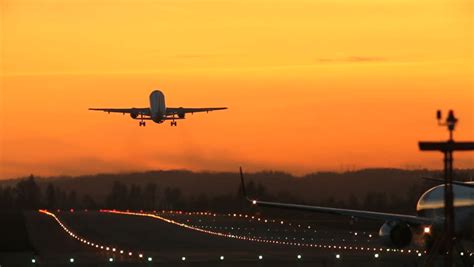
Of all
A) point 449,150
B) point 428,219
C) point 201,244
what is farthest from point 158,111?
point 449,150

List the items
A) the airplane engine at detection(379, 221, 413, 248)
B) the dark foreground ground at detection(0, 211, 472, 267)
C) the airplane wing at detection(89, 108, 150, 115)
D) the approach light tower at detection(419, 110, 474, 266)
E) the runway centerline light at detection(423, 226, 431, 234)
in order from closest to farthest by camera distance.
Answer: the approach light tower at detection(419, 110, 474, 266)
the airplane engine at detection(379, 221, 413, 248)
the runway centerline light at detection(423, 226, 431, 234)
the dark foreground ground at detection(0, 211, 472, 267)
the airplane wing at detection(89, 108, 150, 115)

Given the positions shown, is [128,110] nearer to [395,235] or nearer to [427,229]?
[427,229]

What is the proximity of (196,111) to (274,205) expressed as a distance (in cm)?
6477

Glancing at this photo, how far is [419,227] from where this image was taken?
66.4m

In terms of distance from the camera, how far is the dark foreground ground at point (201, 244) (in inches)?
2485

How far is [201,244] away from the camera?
8044cm

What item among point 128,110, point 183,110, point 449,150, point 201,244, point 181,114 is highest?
point 128,110

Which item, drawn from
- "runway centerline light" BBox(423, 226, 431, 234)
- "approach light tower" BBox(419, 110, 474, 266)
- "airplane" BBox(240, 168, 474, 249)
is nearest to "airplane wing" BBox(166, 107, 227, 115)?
"airplane" BBox(240, 168, 474, 249)

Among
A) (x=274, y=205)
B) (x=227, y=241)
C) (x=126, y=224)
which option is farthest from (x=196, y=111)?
(x=274, y=205)

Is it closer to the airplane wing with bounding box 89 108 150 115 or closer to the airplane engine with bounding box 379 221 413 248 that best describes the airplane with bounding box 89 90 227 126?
the airplane wing with bounding box 89 108 150 115

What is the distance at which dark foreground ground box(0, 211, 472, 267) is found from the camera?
63125 mm

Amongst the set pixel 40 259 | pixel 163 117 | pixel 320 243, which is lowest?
pixel 40 259

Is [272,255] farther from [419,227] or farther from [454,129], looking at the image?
[454,129]

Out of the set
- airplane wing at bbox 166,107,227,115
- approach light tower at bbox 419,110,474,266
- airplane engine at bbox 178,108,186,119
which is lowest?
approach light tower at bbox 419,110,474,266
